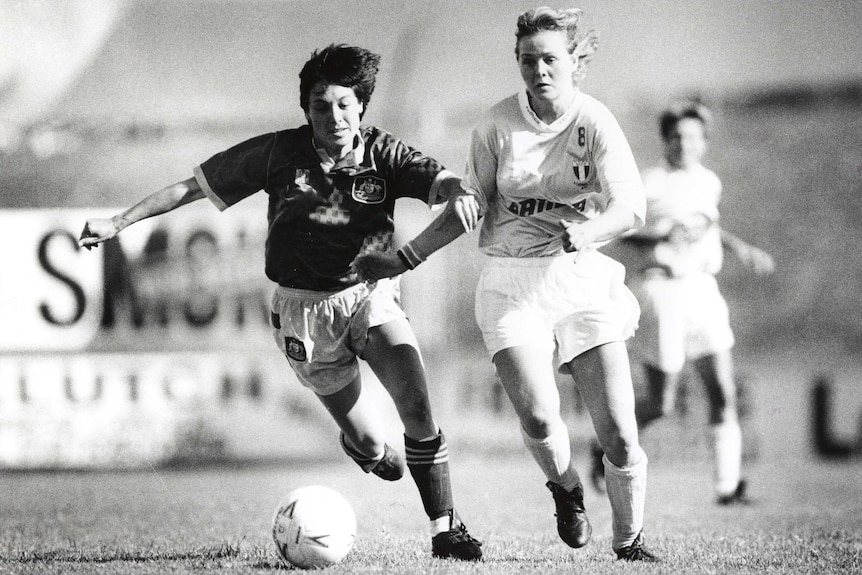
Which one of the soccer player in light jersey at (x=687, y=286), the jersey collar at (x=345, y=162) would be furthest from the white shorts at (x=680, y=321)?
the jersey collar at (x=345, y=162)

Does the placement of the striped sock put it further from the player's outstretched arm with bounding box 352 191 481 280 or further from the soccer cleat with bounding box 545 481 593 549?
the player's outstretched arm with bounding box 352 191 481 280

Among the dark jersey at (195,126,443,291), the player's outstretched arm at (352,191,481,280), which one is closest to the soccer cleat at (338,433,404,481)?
the dark jersey at (195,126,443,291)

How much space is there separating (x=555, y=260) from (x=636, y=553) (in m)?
1.07

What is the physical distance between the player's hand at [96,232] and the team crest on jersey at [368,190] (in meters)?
0.87

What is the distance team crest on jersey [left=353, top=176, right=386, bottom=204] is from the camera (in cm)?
431

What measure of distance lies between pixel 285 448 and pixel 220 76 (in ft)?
7.94

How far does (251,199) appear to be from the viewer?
788 centimetres

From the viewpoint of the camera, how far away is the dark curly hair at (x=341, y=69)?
425 cm

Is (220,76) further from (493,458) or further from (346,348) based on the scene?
(346,348)

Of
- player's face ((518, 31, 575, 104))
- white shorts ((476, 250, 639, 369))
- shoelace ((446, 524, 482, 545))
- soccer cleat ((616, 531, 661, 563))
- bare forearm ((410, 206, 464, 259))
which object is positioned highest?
player's face ((518, 31, 575, 104))

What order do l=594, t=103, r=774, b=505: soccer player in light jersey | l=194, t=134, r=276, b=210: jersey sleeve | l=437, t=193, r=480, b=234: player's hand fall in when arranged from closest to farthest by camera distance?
1. l=437, t=193, r=480, b=234: player's hand
2. l=194, t=134, r=276, b=210: jersey sleeve
3. l=594, t=103, r=774, b=505: soccer player in light jersey

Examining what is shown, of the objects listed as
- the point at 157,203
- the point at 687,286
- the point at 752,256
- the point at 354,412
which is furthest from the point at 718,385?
the point at 157,203

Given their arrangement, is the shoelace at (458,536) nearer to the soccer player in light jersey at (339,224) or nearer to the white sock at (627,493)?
the soccer player in light jersey at (339,224)

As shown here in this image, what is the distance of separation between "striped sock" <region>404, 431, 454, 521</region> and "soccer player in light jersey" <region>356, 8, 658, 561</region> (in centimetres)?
33
